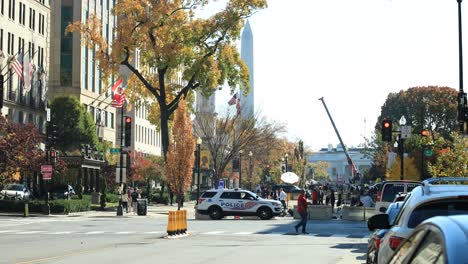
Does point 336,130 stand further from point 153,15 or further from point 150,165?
point 153,15

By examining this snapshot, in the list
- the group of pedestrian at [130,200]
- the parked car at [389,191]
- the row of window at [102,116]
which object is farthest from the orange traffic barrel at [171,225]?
the row of window at [102,116]

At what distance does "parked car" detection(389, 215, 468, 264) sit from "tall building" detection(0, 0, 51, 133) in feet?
199

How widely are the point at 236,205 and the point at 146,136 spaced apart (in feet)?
222

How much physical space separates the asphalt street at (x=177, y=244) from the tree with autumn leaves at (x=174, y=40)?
72.7ft

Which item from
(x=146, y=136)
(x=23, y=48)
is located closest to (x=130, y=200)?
(x=23, y=48)

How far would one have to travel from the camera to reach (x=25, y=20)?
7400cm

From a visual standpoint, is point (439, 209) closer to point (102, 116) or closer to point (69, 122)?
point (69, 122)

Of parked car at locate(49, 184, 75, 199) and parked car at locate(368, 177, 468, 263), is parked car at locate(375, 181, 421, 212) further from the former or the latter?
parked car at locate(49, 184, 75, 199)

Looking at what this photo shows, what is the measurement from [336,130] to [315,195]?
4805 cm

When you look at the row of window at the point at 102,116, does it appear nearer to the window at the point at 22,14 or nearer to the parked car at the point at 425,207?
the window at the point at 22,14

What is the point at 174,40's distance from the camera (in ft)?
184

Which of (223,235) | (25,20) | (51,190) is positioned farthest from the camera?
(25,20)

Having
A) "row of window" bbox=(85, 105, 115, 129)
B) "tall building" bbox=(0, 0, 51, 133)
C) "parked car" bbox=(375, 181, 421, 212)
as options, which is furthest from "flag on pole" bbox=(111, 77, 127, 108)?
"parked car" bbox=(375, 181, 421, 212)

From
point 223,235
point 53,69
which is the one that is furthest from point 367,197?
point 53,69
